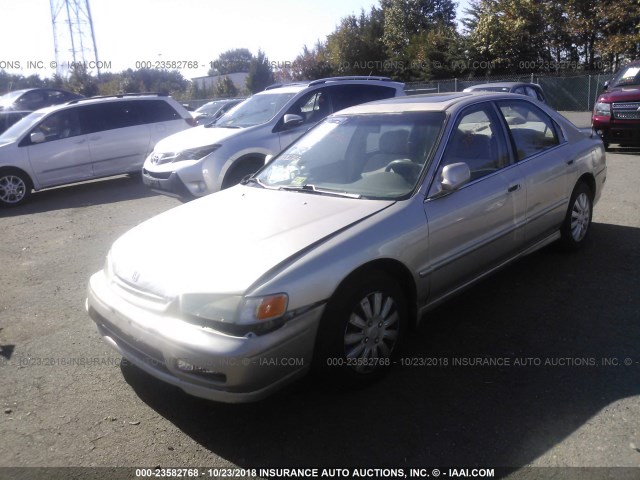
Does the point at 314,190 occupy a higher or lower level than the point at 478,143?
lower

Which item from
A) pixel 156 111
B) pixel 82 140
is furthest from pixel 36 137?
pixel 156 111

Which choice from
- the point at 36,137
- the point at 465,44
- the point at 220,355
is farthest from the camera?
the point at 465,44

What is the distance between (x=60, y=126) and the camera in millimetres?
10367

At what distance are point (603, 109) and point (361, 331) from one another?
35.0 ft

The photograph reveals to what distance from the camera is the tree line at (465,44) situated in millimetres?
26594

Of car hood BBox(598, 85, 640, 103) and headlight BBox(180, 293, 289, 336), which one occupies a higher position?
car hood BBox(598, 85, 640, 103)

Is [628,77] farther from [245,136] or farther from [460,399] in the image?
[460,399]

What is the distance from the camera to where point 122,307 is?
3.21 metres

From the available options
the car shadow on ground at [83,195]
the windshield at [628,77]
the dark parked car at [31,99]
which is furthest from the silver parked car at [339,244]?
the dark parked car at [31,99]

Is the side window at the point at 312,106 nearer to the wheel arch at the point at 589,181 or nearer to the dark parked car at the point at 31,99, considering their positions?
the wheel arch at the point at 589,181

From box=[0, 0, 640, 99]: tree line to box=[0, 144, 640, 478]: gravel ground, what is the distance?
62.3ft

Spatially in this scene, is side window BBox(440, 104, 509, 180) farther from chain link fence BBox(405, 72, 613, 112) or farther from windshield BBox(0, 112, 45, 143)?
chain link fence BBox(405, 72, 613, 112)

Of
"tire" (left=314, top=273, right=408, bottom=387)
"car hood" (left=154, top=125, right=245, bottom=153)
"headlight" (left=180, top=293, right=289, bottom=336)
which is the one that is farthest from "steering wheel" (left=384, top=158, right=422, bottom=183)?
"car hood" (left=154, top=125, right=245, bottom=153)

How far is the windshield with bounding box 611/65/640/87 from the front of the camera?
39.4ft
